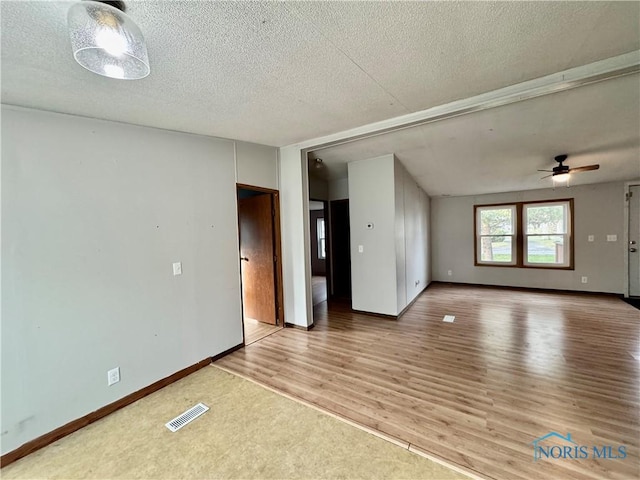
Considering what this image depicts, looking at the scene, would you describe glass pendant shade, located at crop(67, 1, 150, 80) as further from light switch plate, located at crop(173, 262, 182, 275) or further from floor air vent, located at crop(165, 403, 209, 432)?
floor air vent, located at crop(165, 403, 209, 432)

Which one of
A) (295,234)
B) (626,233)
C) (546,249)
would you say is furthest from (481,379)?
(626,233)

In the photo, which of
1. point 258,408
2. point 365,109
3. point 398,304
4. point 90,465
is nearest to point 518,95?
point 365,109

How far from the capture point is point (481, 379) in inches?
99.3

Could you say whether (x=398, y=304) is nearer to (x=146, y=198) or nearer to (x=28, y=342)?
(x=146, y=198)

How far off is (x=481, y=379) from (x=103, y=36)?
3.66 meters

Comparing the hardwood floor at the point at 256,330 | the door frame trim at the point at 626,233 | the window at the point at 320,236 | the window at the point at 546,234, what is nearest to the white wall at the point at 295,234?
the hardwood floor at the point at 256,330

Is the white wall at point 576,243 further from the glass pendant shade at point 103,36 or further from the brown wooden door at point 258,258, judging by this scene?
the glass pendant shade at point 103,36

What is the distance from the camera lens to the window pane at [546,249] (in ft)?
19.1

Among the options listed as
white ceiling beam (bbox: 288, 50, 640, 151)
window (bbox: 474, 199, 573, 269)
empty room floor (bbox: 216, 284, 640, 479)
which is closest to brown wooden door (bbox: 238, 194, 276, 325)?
empty room floor (bbox: 216, 284, 640, 479)

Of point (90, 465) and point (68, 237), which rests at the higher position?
point (68, 237)

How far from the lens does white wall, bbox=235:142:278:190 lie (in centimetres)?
339

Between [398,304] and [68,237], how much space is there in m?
4.05

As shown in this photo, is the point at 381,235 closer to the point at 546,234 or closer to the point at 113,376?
the point at 113,376

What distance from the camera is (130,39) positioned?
1.25 metres
